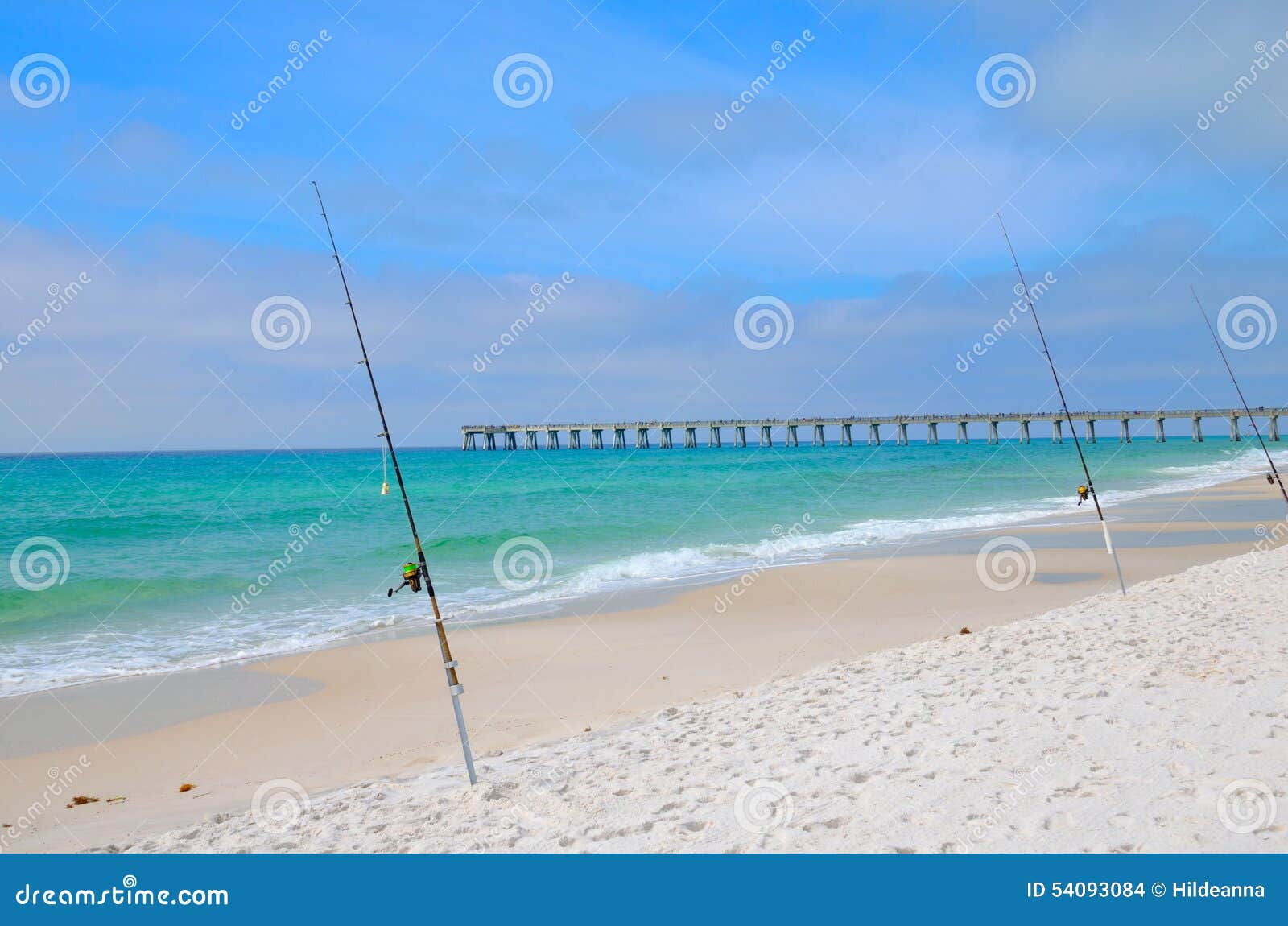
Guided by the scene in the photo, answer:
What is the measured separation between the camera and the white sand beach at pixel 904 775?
4438 millimetres

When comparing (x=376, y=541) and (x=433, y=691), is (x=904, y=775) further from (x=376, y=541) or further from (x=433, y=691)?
(x=376, y=541)

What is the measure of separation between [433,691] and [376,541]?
54.1ft

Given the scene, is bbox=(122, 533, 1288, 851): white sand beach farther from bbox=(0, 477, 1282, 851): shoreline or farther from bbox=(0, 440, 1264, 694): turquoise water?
bbox=(0, 440, 1264, 694): turquoise water

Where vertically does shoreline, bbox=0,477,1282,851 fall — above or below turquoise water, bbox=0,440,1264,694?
below

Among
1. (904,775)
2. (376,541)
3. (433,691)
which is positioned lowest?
(904,775)

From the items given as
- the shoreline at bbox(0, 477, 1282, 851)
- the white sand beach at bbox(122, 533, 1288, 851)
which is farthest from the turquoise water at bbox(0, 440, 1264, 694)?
the white sand beach at bbox(122, 533, 1288, 851)

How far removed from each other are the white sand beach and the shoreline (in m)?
0.82

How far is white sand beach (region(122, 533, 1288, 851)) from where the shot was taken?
444cm

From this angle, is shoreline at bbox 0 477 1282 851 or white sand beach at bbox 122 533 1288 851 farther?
shoreline at bbox 0 477 1282 851

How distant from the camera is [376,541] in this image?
25344 mm

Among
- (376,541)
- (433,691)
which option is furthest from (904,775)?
(376,541)

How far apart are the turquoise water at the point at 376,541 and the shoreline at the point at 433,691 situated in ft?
5.27

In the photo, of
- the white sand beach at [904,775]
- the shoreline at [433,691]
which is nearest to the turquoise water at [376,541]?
the shoreline at [433,691]

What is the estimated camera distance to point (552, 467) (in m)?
72.3
